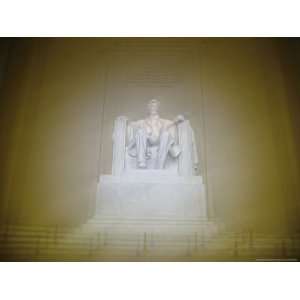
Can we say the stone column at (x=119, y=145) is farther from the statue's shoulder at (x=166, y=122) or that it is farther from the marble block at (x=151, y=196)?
the statue's shoulder at (x=166, y=122)

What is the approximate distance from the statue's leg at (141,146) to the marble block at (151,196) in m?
0.13

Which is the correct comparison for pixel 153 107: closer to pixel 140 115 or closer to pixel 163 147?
pixel 140 115

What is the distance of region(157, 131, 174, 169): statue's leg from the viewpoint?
437cm

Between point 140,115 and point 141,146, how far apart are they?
57cm

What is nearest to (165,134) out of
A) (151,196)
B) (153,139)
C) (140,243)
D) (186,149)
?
(153,139)

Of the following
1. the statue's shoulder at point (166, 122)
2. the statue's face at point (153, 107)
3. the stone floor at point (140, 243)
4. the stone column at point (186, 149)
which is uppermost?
the statue's face at point (153, 107)

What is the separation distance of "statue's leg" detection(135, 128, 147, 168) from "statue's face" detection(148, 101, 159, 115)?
14.4 inches

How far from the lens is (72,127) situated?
4.57 meters

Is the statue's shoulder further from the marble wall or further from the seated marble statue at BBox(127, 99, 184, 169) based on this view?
the marble wall

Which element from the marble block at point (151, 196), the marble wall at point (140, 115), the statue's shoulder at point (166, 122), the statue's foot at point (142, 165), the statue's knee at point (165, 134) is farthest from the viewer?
the statue's shoulder at point (166, 122)

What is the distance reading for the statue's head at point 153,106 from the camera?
4739mm

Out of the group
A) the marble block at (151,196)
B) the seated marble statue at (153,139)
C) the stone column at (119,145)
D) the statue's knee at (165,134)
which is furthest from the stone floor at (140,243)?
the statue's knee at (165,134)

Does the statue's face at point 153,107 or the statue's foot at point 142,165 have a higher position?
the statue's face at point 153,107
